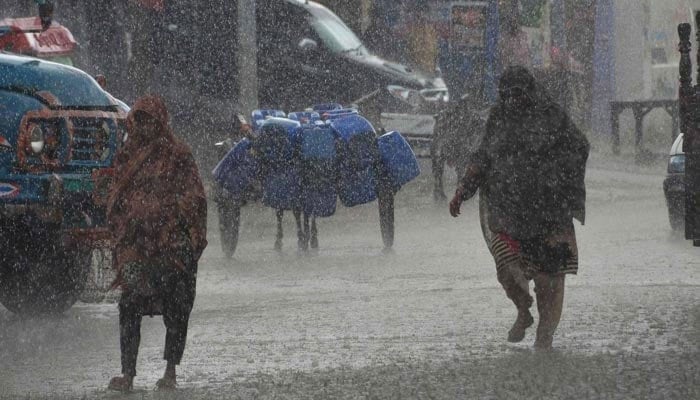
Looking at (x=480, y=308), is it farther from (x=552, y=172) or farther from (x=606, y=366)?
(x=606, y=366)

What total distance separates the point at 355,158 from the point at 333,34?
10619 mm

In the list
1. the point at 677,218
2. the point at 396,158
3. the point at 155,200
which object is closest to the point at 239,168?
the point at 396,158

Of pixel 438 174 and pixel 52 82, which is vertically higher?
pixel 52 82

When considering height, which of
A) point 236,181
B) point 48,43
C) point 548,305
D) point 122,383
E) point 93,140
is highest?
point 48,43

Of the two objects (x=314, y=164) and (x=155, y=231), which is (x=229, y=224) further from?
(x=155, y=231)

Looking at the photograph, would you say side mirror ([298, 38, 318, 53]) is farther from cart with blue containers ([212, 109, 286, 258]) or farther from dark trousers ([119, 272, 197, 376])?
dark trousers ([119, 272, 197, 376])

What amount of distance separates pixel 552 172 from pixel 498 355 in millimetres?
1109

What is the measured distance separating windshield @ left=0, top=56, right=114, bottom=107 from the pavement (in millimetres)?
1553

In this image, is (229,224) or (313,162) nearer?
(313,162)

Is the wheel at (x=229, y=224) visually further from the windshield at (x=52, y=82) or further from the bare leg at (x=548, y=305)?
the bare leg at (x=548, y=305)

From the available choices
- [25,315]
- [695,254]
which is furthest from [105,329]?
[695,254]

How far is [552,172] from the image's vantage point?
9805 mm

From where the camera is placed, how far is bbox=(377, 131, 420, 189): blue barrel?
16688 millimetres

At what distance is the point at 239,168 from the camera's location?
53.9ft
